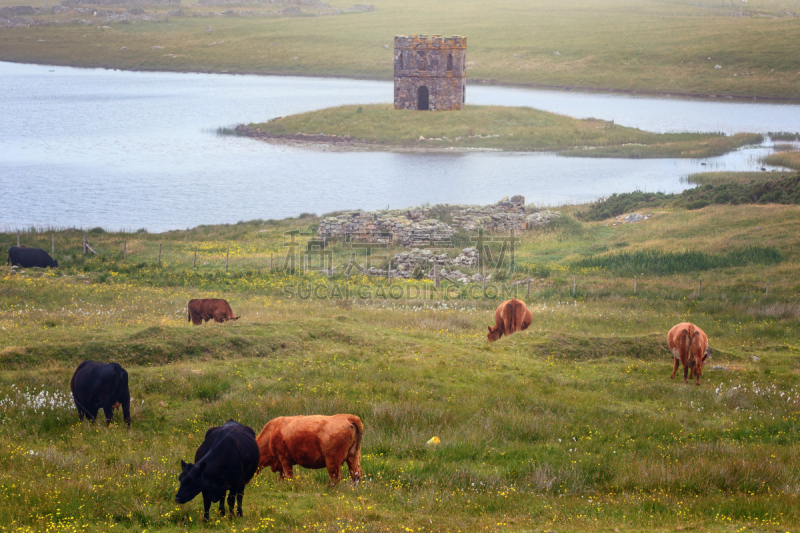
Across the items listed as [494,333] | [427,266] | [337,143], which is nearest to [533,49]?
[337,143]

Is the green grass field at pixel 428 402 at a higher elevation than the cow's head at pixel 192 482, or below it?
below

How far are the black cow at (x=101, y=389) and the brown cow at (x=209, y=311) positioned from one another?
318 inches

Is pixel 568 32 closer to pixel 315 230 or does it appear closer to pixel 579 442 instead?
pixel 315 230

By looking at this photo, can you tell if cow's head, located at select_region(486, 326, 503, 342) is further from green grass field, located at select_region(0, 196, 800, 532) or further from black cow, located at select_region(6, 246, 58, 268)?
black cow, located at select_region(6, 246, 58, 268)

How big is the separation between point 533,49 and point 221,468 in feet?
553

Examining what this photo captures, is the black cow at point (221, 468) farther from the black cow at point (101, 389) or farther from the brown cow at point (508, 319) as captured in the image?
the brown cow at point (508, 319)

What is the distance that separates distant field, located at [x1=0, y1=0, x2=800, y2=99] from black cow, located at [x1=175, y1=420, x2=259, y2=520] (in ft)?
430

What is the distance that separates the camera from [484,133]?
85438 mm

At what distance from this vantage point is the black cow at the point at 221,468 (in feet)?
26.0

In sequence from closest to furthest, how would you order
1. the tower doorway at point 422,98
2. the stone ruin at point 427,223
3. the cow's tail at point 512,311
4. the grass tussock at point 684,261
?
the cow's tail at point 512,311 < the grass tussock at point 684,261 < the stone ruin at point 427,223 < the tower doorway at point 422,98

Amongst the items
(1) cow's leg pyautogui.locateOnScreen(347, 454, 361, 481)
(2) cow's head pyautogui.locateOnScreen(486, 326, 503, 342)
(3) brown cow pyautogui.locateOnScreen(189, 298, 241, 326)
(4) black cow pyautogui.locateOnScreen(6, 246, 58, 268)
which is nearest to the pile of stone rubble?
(2) cow's head pyautogui.locateOnScreen(486, 326, 503, 342)

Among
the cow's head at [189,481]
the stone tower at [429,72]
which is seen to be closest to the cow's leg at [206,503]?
the cow's head at [189,481]

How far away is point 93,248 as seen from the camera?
116 feet

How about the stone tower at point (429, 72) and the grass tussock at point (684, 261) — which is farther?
the stone tower at point (429, 72)
